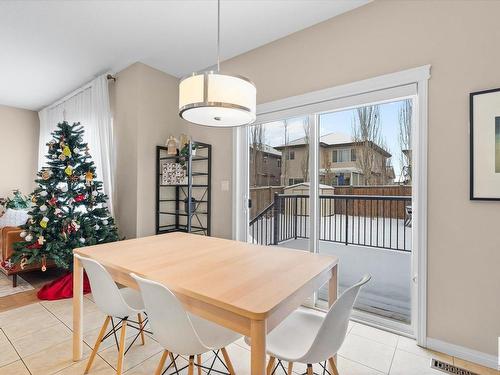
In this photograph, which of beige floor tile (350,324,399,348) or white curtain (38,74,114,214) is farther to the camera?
white curtain (38,74,114,214)

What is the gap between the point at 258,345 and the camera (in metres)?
0.94

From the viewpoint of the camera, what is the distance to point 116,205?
12.0 ft

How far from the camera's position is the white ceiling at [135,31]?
2.31 m

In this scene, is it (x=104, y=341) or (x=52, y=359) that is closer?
(x=52, y=359)

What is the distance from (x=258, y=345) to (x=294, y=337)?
0.48 meters

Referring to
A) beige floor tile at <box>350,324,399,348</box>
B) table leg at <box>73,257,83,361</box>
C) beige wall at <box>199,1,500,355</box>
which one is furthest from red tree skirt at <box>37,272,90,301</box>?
beige wall at <box>199,1,500,355</box>

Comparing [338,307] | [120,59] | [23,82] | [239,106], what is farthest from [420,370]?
[23,82]

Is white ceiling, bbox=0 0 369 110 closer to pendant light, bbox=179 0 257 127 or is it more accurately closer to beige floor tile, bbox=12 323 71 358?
pendant light, bbox=179 0 257 127

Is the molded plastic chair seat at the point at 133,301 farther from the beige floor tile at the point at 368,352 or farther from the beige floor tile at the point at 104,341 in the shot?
the beige floor tile at the point at 368,352

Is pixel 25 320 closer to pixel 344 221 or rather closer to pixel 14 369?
pixel 14 369

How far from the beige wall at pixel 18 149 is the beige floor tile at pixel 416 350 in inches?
257

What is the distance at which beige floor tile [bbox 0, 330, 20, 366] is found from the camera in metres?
1.83

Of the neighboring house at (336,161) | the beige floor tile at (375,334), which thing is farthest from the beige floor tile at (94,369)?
the neighboring house at (336,161)

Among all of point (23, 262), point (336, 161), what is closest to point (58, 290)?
point (23, 262)
